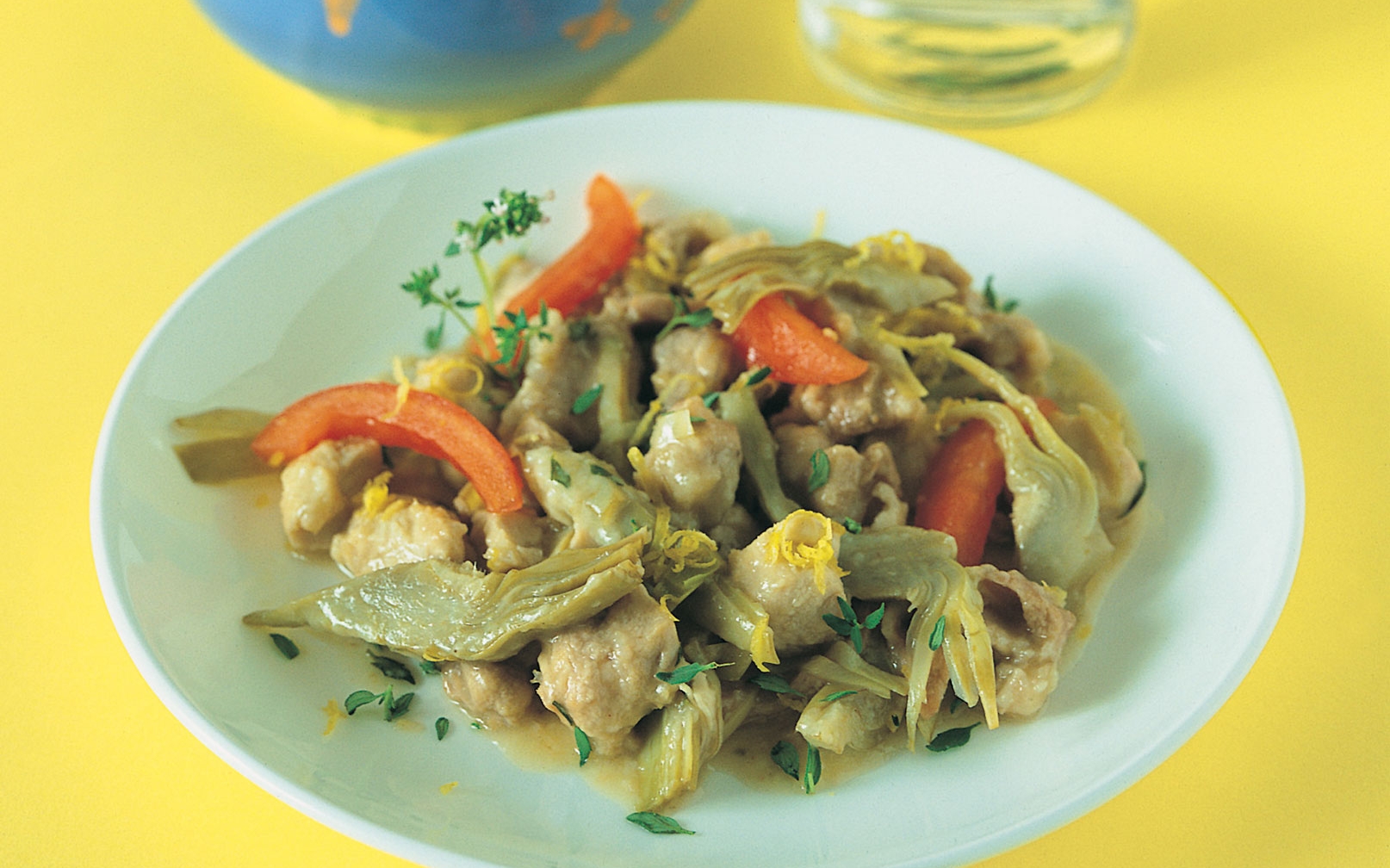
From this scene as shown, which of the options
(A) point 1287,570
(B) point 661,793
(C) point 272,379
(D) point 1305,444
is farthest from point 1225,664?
(C) point 272,379

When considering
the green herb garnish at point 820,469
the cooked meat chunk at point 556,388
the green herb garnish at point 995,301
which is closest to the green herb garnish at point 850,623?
the green herb garnish at point 820,469

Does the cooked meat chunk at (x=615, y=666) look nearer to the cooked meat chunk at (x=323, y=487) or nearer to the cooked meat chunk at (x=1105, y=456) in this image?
the cooked meat chunk at (x=323, y=487)

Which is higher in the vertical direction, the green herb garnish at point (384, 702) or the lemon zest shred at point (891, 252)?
the lemon zest shred at point (891, 252)

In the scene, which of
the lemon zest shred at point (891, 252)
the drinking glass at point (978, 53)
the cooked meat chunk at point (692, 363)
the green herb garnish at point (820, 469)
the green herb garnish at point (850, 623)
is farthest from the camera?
the drinking glass at point (978, 53)

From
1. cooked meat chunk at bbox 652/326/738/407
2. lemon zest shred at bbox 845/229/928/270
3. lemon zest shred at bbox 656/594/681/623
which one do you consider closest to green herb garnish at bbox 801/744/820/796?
lemon zest shred at bbox 656/594/681/623

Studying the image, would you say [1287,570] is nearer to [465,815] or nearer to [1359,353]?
[1359,353]

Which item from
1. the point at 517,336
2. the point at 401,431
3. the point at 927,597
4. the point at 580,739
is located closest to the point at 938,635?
the point at 927,597
